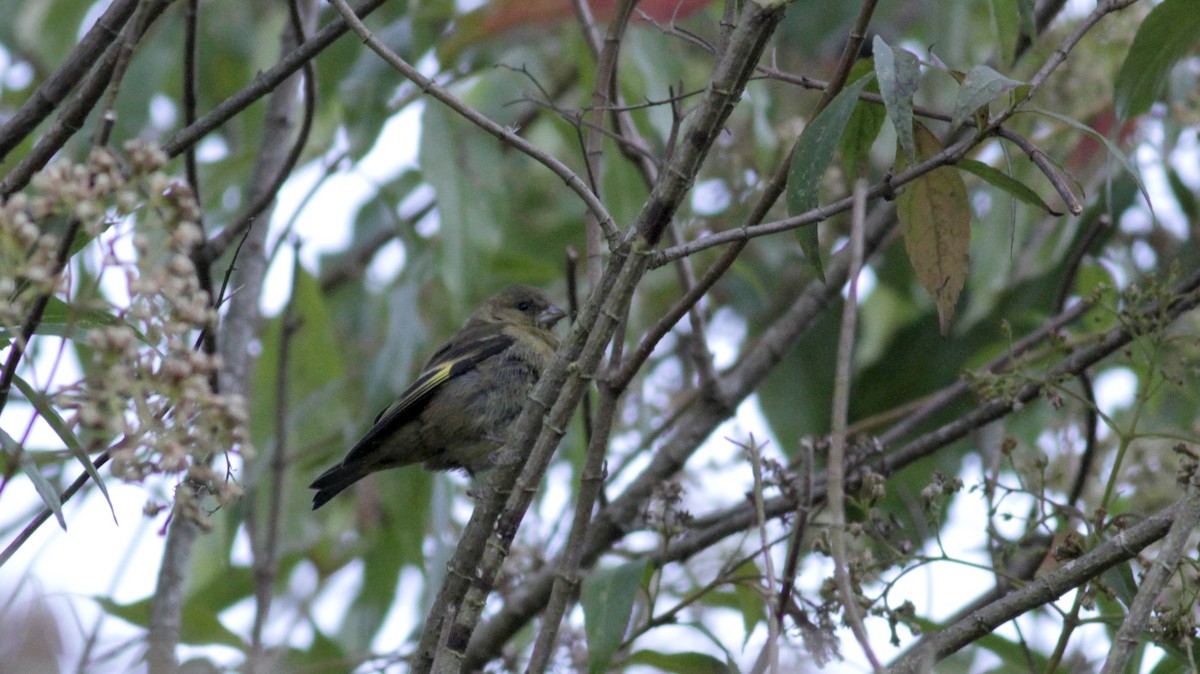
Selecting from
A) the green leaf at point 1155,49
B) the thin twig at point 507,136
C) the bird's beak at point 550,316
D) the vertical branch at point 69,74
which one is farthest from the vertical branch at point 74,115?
the bird's beak at point 550,316

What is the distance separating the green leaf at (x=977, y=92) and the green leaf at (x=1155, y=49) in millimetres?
964

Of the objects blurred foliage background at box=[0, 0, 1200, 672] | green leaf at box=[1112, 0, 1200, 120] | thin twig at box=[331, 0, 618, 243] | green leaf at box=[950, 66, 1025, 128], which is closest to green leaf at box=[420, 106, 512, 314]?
blurred foliage background at box=[0, 0, 1200, 672]

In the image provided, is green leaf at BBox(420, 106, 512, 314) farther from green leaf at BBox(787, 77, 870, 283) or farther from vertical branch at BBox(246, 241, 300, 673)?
green leaf at BBox(787, 77, 870, 283)

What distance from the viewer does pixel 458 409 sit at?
19.2ft

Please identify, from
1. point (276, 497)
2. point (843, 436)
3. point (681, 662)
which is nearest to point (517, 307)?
point (276, 497)

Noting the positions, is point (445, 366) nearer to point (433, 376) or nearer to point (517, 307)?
point (433, 376)

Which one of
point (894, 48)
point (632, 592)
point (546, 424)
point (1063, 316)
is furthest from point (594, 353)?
point (1063, 316)

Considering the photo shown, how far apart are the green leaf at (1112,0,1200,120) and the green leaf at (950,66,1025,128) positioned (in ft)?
3.16

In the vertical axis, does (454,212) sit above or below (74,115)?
above

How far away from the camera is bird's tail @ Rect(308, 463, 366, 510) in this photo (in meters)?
5.27

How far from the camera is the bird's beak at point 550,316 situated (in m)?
6.68

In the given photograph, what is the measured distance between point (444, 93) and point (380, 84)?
8.84ft

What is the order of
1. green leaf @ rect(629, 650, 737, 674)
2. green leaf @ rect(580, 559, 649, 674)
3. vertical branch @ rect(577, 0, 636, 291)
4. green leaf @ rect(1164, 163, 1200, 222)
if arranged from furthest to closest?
1. green leaf @ rect(1164, 163, 1200, 222)
2. green leaf @ rect(629, 650, 737, 674)
3. vertical branch @ rect(577, 0, 636, 291)
4. green leaf @ rect(580, 559, 649, 674)

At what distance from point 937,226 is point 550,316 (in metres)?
3.85
